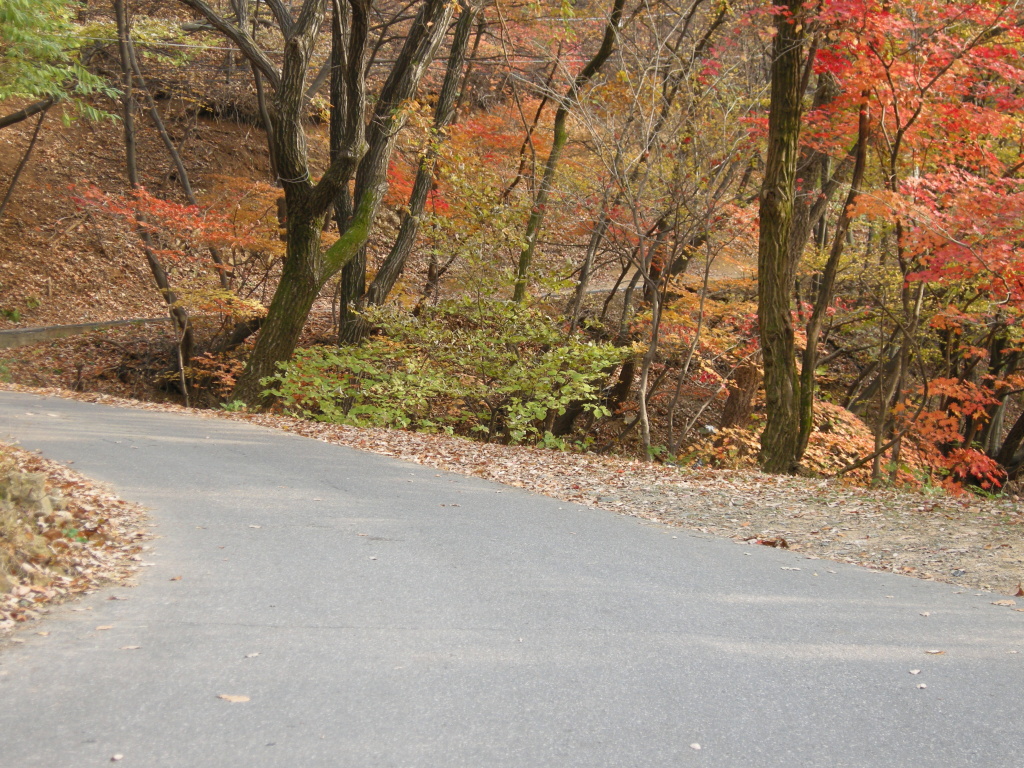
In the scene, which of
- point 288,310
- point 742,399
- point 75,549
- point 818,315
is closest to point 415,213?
point 288,310

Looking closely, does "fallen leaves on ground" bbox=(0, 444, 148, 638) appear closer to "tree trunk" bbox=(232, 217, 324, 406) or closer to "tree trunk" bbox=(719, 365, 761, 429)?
"tree trunk" bbox=(232, 217, 324, 406)

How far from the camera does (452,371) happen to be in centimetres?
1478

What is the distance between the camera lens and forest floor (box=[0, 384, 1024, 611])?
669 centimetres

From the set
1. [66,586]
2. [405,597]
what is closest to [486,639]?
[405,597]

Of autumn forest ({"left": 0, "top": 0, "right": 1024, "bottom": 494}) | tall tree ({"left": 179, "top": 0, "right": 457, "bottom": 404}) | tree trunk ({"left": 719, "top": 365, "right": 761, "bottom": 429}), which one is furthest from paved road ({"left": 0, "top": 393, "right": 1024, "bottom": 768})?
tree trunk ({"left": 719, "top": 365, "right": 761, "bottom": 429})

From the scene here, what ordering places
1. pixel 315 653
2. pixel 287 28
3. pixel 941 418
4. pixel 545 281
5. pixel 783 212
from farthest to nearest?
pixel 545 281 < pixel 941 418 < pixel 287 28 < pixel 783 212 < pixel 315 653

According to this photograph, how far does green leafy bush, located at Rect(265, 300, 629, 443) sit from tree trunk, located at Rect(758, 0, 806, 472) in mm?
2899

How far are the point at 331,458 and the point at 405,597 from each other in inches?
186

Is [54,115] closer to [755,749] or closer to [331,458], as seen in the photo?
[331,458]

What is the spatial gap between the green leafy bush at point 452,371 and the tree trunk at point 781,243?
2.90m

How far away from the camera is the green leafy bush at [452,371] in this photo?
13.6 m

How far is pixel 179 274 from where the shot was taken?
76.7 feet

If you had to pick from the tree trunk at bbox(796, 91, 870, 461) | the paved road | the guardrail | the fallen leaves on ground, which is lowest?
the guardrail

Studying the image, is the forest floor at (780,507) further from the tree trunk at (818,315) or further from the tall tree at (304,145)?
the tall tree at (304,145)
